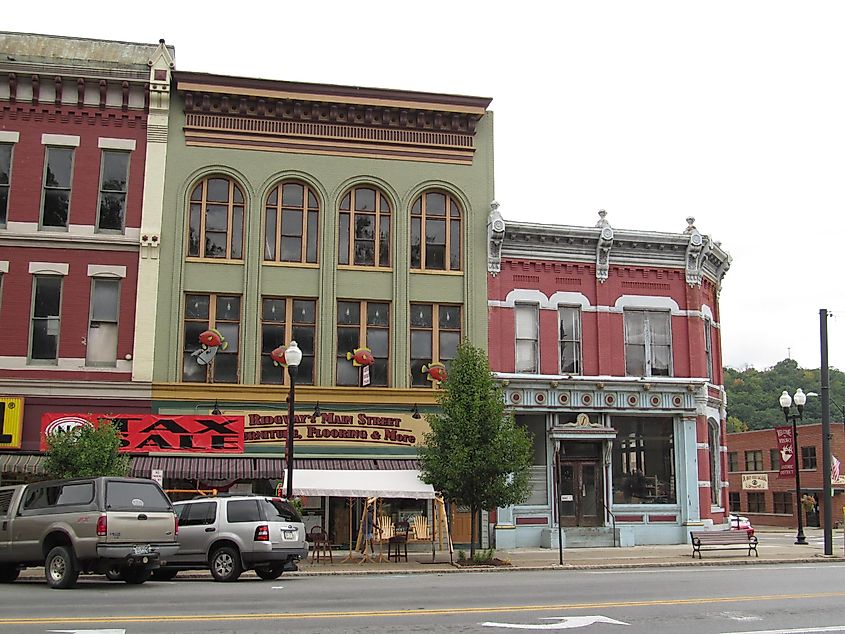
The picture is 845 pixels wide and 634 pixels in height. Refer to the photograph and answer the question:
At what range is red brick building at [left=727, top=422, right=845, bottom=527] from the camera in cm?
5728

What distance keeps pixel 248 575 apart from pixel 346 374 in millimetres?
9655

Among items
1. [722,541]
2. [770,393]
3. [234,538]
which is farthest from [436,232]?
[770,393]

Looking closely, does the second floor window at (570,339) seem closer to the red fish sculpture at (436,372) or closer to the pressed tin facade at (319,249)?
the pressed tin facade at (319,249)

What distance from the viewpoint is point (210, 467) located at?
2820 cm

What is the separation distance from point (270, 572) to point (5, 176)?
16.3 meters

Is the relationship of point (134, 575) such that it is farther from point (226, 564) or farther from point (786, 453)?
point (786, 453)

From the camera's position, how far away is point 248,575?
2148cm

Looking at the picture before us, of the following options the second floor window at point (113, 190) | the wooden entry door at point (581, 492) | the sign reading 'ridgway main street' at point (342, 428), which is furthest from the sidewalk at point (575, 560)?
the second floor window at point (113, 190)

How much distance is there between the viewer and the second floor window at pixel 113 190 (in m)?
29.6

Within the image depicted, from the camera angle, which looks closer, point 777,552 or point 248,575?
point 248,575

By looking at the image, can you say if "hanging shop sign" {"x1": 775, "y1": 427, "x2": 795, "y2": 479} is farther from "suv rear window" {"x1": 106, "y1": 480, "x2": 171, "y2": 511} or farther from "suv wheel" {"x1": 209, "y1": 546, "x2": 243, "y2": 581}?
"suv rear window" {"x1": 106, "y1": 480, "x2": 171, "y2": 511}

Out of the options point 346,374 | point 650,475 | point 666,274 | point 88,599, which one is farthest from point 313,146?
point 88,599

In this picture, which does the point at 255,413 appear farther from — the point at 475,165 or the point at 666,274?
the point at 666,274

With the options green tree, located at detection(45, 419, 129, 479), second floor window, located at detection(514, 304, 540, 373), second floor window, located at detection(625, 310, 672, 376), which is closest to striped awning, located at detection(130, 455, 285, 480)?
green tree, located at detection(45, 419, 129, 479)
